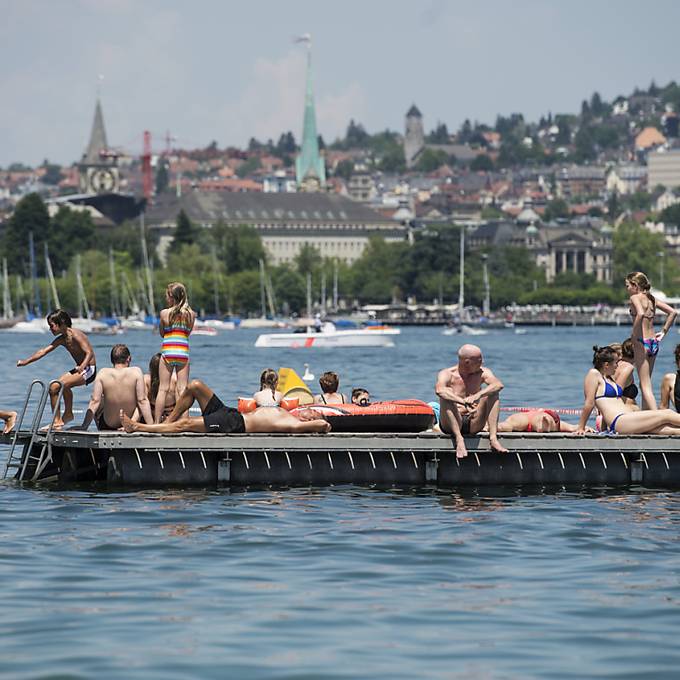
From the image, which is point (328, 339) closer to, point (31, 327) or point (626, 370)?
point (31, 327)

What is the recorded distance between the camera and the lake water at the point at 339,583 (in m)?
13.7

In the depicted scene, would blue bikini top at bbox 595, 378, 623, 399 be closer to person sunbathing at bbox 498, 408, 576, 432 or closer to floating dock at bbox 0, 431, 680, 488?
floating dock at bbox 0, 431, 680, 488

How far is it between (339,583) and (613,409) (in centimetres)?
695

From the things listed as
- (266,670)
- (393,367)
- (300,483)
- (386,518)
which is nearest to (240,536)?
(386,518)

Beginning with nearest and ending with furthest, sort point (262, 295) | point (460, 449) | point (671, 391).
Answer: point (460, 449)
point (671, 391)
point (262, 295)

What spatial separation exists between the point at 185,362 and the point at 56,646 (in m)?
8.47

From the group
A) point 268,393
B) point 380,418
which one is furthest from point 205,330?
point 380,418

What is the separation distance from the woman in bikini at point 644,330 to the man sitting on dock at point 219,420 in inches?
144

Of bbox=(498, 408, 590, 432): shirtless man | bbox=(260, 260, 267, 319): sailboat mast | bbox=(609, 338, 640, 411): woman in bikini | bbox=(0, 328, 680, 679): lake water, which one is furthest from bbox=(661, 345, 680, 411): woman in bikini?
bbox=(260, 260, 267, 319): sailboat mast

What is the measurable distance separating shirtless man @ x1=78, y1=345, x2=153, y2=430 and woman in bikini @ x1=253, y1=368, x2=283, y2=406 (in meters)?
1.59

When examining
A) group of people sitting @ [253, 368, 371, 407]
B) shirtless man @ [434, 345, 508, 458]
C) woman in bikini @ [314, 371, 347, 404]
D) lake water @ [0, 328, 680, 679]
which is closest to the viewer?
lake water @ [0, 328, 680, 679]

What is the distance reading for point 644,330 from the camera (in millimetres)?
22297

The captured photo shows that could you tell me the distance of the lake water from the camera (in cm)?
1369

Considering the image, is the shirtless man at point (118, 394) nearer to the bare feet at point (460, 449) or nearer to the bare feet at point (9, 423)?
the bare feet at point (9, 423)
